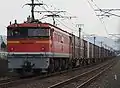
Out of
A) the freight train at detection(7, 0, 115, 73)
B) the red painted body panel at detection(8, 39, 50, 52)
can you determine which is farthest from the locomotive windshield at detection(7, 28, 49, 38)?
the red painted body panel at detection(8, 39, 50, 52)

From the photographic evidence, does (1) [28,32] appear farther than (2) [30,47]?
Yes

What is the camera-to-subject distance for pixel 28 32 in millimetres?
24016

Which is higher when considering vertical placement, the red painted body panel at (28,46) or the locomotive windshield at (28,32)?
the locomotive windshield at (28,32)

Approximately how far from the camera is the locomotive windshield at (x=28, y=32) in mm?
23938

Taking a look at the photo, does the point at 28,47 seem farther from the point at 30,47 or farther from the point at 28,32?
the point at 28,32

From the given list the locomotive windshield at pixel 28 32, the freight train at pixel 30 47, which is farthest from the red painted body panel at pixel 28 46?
the locomotive windshield at pixel 28 32

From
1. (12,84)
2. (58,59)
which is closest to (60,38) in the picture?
(58,59)

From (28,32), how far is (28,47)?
3.50ft

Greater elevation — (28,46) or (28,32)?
(28,32)

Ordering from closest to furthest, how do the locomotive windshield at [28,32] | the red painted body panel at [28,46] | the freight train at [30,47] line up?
1. the freight train at [30,47]
2. the red painted body panel at [28,46]
3. the locomotive windshield at [28,32]

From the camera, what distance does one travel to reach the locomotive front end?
23438mm

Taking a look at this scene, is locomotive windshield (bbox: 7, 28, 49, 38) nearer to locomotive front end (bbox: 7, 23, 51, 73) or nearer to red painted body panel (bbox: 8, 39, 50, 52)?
locomotive front end (bbox: 7, 23, 51, 73)

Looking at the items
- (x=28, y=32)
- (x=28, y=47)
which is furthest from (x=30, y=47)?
(x=28, y=32)

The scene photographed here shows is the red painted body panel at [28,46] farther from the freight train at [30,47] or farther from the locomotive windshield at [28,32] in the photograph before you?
the locomotive windshield at [28,32]
